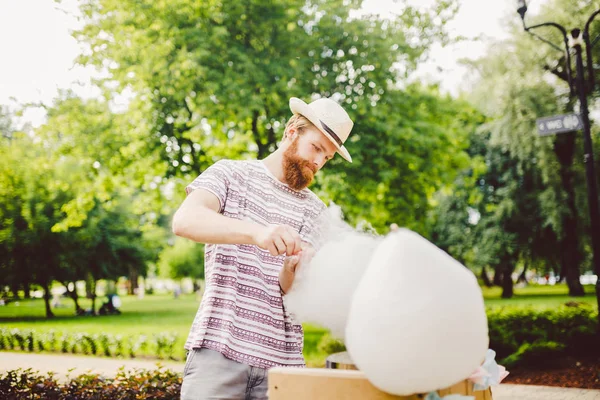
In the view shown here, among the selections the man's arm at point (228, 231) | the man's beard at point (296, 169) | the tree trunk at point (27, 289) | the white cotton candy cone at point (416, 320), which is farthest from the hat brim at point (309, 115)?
the tree trunk at point (27, 289)

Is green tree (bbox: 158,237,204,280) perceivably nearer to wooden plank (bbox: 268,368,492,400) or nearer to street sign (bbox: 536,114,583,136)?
street sign (bbox: 536,114,583,136)

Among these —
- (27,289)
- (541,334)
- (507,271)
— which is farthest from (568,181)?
(27,289)

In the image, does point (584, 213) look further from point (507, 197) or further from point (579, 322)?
point (579, 322)

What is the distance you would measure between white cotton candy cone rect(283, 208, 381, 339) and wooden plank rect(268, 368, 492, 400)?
275mm

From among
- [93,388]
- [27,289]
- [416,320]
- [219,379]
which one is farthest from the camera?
[27,289]

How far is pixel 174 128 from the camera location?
30.9ft

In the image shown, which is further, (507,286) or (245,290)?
(507,286)

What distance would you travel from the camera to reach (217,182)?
1.94m

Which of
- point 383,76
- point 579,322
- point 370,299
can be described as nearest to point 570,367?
point 579,322

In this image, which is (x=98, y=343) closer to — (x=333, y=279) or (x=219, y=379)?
(x=219, y=379)

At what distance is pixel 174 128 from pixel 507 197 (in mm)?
15463

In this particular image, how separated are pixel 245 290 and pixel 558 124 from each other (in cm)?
655

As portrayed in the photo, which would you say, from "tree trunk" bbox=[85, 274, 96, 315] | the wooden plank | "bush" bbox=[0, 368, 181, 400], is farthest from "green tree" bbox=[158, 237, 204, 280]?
the wooden plank

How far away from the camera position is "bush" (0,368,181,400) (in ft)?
17.9
